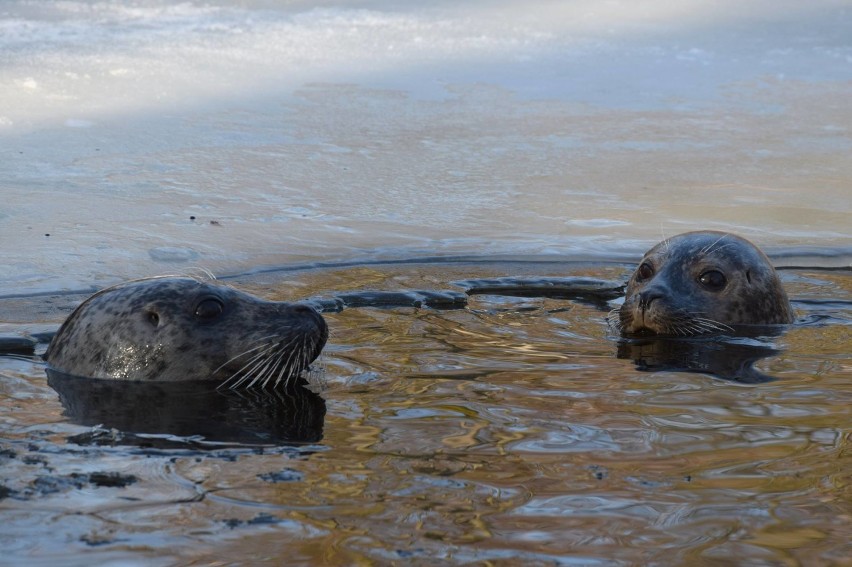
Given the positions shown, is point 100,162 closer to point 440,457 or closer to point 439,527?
point 440,457

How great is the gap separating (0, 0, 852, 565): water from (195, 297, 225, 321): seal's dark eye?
47cm

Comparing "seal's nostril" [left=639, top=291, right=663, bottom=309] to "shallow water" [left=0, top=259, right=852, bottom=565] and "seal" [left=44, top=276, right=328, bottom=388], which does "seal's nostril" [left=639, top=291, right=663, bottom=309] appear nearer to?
"shallow water" [left=0, top=259, right=852, bottom=565]

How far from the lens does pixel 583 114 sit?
994 cm

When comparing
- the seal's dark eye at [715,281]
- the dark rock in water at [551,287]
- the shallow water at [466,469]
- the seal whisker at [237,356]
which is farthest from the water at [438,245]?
the seal's dark eye at [715,281]

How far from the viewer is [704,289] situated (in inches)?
239

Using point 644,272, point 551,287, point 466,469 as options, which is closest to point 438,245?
point 551,287

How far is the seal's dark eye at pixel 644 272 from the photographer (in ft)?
20.2

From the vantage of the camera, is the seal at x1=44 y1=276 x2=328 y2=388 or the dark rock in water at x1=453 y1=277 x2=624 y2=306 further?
the dark rock in water at x1=453 y1=277 x2=624 y2=306

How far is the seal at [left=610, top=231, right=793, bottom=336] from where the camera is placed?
5.79m

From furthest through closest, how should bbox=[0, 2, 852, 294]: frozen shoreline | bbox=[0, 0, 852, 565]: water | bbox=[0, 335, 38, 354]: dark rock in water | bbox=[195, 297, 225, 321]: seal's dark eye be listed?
bbox=[0, 2, 852, 294]: frozen shoreline < bbox=[0, 335, 38, 354]: dark rock in water < bbox=[195, 297, 225, 321]: seal's dark eye < bbox=[0, 0, 852, 565]: water

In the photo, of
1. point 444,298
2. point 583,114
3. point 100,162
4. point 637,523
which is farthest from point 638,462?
point 583,114

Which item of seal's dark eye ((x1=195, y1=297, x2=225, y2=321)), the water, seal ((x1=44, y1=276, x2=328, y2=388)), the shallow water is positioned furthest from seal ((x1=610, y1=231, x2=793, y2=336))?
seal's dark eye ((x1=195, y1=297, x2=225, y2=321))

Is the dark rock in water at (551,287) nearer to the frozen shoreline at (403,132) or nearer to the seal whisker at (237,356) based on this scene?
the frozen shoreline at (403,132)

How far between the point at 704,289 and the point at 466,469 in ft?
9.77
